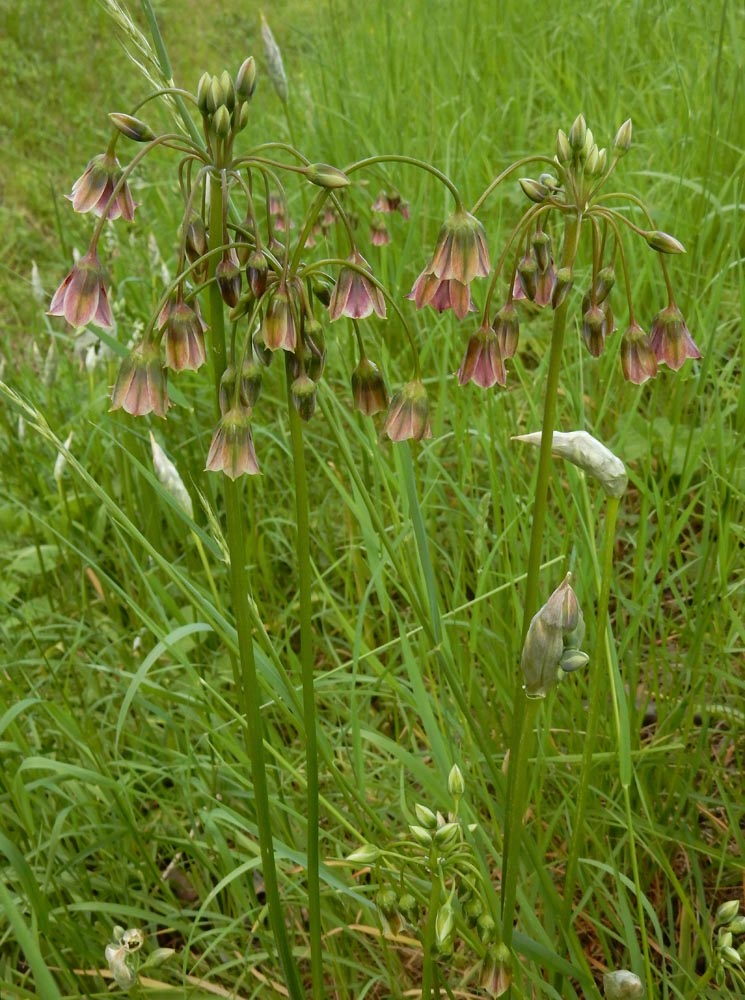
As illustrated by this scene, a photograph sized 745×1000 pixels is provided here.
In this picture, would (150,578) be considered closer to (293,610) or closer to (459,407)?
(293,610)

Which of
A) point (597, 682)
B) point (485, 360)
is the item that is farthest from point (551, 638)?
point (485, 360)

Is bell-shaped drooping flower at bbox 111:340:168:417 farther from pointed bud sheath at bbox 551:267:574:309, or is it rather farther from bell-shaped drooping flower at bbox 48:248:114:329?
pointed bud sheath at bbox 551:267:574:309

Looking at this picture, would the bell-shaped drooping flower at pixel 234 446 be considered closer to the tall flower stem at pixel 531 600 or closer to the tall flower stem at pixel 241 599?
the tall flower stem at pixel 241 599

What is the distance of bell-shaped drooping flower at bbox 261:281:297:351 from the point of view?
3.37 feet

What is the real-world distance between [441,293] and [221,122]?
33 cm

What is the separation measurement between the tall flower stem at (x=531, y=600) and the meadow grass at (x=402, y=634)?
0.44 ft

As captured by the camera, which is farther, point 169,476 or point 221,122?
point 169,476

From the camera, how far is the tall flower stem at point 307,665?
1128 millimetres

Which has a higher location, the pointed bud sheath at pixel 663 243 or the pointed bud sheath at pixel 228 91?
the pointed bud sheath at pixel 228 91

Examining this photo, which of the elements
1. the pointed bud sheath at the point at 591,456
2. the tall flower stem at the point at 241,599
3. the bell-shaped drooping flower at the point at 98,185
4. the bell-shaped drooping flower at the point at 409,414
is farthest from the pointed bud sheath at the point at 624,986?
the bell-shaped drooping flower at the point at 98,185

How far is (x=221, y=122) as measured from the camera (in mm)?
1039

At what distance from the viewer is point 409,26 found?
448cm

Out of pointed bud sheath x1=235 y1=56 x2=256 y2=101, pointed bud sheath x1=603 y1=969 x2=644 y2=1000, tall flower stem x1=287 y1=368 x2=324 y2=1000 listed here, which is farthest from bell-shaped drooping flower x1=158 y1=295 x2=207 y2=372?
pointed bud sheath x1=603 y1=969 x2=644 y2=1000

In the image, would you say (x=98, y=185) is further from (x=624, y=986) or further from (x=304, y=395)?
(x=624, y=986)
